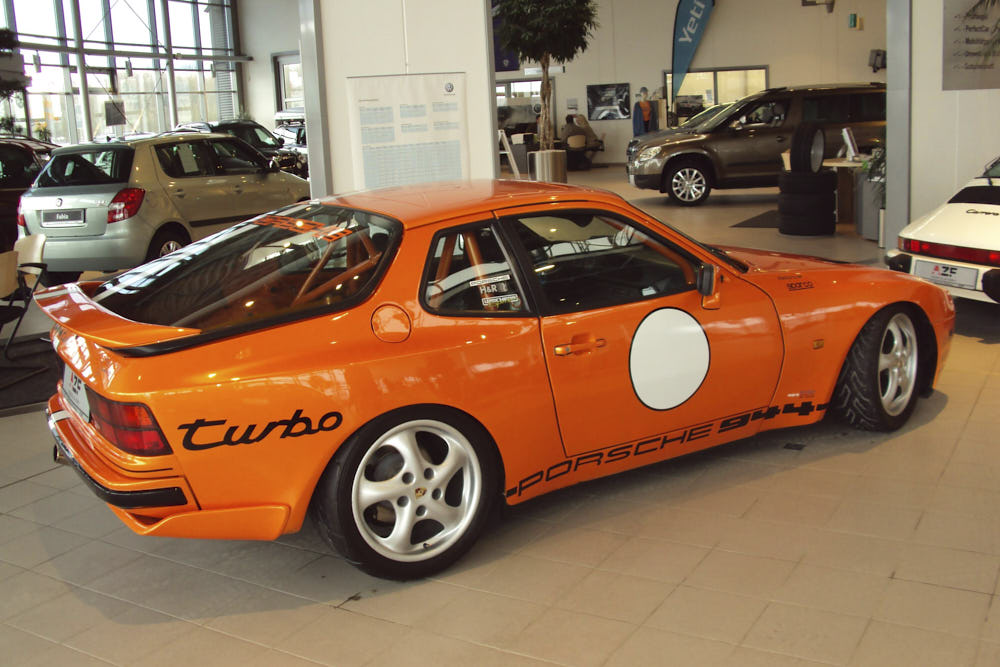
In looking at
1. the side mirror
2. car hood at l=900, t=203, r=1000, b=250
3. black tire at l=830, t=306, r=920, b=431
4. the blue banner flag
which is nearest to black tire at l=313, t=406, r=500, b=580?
the side mirror

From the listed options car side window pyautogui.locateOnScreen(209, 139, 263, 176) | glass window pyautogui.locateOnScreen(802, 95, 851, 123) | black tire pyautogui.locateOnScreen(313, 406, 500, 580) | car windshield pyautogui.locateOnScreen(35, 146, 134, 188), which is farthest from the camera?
glass window pyautogui.locateOnScreen(802, 95, 851, 123)

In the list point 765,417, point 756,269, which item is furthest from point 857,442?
point 756,269

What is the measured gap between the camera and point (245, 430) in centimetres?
297

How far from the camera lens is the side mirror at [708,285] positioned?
382cm

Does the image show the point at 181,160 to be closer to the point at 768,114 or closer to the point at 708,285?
the point at 708,285

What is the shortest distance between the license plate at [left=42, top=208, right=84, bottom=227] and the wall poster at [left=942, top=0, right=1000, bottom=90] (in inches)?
336

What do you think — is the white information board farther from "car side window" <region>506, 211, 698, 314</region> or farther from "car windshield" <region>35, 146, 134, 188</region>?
"car windshield" <region>35, 146, 134, 188</region>

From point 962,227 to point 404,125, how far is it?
388 cm

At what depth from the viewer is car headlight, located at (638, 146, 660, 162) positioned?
609 inches

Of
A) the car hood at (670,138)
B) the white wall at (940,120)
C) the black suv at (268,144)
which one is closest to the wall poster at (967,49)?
the white wall at (940,120)

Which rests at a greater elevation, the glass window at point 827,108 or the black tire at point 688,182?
the glass window at point 827,108

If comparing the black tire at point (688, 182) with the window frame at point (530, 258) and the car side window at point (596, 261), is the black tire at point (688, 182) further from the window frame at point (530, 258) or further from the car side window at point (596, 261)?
the window frame at point (530, 258)

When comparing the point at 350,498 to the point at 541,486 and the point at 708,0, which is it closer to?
the point at 541,486

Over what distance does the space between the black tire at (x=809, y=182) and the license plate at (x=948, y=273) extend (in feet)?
16.1
